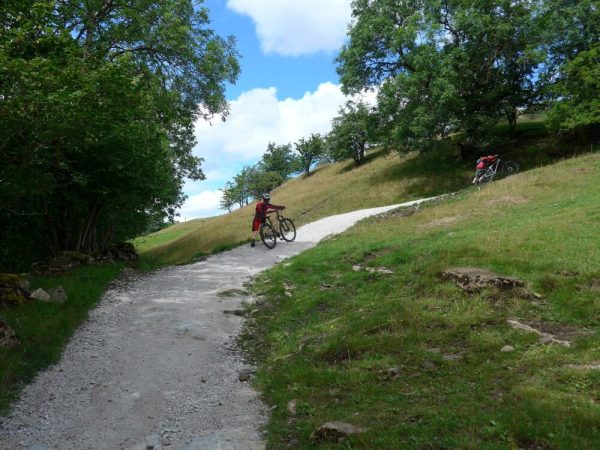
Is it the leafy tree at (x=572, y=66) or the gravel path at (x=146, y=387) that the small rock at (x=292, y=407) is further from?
the leafy tree at (x=572, y=66)

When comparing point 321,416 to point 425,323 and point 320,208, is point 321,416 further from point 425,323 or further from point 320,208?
point 320,208

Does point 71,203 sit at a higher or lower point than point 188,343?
higher

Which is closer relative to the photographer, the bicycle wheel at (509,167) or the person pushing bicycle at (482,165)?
the person pushing bicycle at (482,165)

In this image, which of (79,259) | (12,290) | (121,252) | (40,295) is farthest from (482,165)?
(12,290)

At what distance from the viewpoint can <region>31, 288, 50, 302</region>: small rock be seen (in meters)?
9.12

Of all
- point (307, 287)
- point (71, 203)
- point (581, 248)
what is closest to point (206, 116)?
point (71, 203)

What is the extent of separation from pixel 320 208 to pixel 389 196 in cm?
523

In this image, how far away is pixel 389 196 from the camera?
31500mm

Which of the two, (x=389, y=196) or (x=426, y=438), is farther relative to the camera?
(x=389, y=196)

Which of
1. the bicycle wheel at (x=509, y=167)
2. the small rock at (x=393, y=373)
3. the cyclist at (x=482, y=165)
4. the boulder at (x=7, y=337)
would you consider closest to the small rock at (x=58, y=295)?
the boulder at (x=7, y=337)

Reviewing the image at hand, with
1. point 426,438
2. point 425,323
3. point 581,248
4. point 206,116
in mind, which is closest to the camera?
point 426,438

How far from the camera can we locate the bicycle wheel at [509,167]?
85.0 ft

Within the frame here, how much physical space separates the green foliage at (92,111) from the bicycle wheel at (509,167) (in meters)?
17.4

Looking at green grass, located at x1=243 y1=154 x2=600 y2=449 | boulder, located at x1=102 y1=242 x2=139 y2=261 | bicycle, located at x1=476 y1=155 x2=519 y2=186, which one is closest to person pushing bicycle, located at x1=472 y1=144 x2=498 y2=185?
bicycle, located at x1=476 y1=155 x2=519 y2=186
